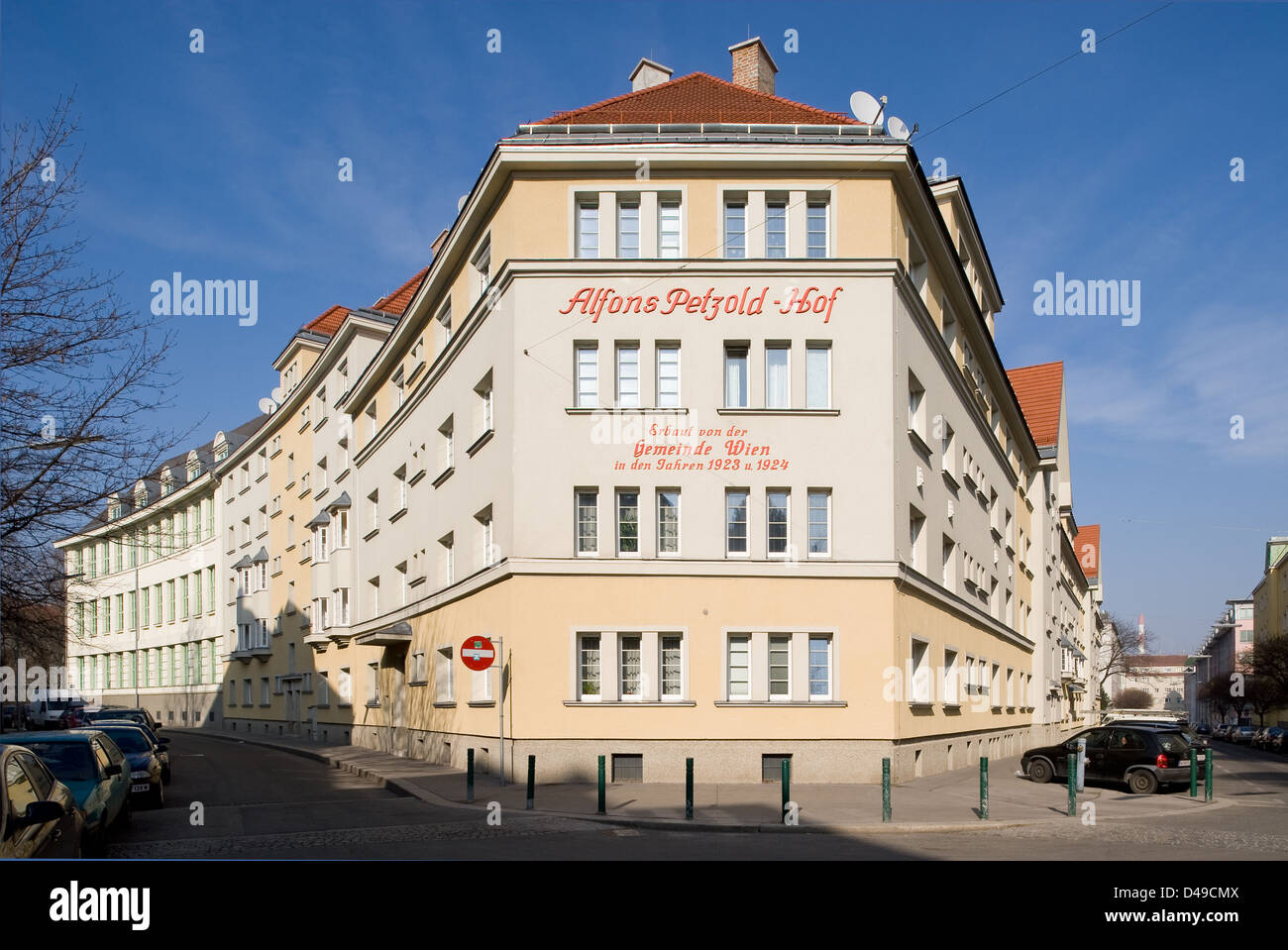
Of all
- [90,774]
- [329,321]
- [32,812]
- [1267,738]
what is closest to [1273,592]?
[1267,738]

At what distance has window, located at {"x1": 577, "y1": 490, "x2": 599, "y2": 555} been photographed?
73.8ft

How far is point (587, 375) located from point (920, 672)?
10.2 meters

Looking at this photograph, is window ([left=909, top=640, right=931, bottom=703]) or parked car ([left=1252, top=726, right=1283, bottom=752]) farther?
parked car ([left=1252, top=726, right=1283, bottom=752])

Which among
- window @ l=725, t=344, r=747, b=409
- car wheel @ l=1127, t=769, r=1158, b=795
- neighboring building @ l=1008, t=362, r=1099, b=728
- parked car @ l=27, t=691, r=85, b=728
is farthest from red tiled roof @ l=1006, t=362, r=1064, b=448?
parked car @ l=27, t=691, r=85, b=728

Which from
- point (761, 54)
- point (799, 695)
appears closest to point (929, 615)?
point (799, 695)

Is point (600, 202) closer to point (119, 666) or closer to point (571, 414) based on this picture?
point (571, 414)

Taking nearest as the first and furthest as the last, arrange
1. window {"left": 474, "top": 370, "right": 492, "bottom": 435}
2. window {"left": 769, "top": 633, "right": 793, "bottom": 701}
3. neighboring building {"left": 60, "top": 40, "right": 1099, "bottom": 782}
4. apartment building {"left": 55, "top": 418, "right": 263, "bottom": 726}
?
neighboring building {"left": 60, "top": 40, "right": 1099, "bottom": 782} < window {"left": 769, "top": 633, "right": 793, "bottom": 701} < window {"left": 474, "top": 370, "right": 492, "bottom": 435} < apartment building {"left": 55, "top": 418, "right": 263, "bottom": 726}

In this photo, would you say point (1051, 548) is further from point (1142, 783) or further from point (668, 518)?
point (668, 518)

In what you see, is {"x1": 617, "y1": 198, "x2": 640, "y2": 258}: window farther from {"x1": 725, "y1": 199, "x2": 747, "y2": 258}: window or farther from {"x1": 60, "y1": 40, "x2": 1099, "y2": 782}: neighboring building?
{"x1": 725, "y1": 199, "x2": 747, "y2": 258}: window

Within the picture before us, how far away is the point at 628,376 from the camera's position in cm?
2294

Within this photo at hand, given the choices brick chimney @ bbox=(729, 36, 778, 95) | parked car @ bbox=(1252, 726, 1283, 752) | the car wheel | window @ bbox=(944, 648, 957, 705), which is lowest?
parked car @ bbox=(1252, 726, 1283, 752)

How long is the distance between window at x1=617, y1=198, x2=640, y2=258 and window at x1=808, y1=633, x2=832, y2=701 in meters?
8.68

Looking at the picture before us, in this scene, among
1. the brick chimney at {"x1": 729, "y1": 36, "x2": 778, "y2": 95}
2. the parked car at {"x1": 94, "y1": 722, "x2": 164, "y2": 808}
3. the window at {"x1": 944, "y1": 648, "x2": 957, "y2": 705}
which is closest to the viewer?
the parked car at {"x1": 94, "y1": 722, "x2": 164, "y2": 808}
